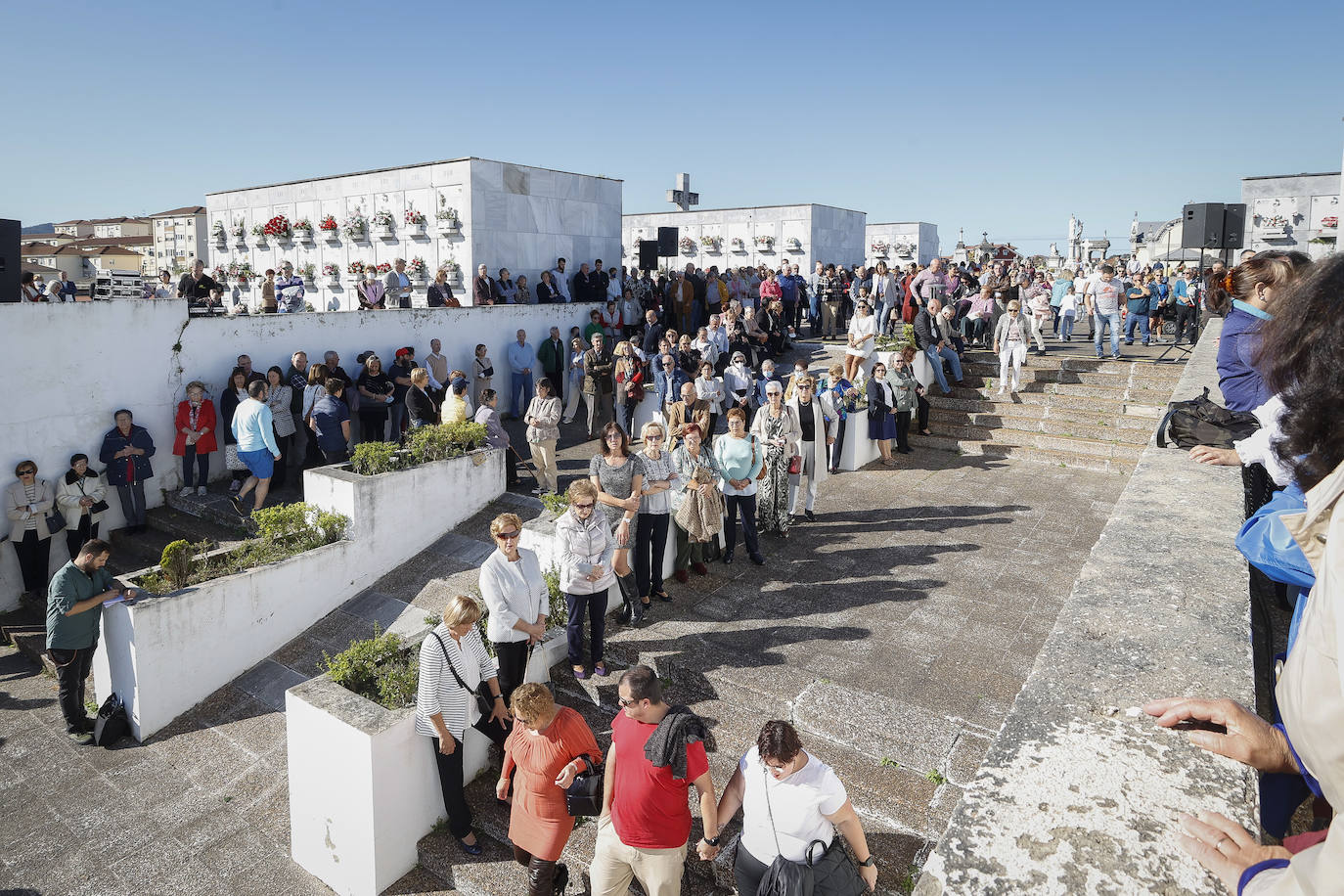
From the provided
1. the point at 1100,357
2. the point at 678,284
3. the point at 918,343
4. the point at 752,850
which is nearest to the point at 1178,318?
the point at 1100,357

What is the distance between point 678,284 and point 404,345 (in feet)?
21.5

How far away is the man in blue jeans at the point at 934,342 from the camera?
14.0m

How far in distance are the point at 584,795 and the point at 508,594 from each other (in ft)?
5.48

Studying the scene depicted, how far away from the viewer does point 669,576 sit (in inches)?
325

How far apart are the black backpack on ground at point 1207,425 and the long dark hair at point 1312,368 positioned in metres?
2.83

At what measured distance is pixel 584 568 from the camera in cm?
640

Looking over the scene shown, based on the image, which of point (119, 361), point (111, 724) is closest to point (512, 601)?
point (111, 724)

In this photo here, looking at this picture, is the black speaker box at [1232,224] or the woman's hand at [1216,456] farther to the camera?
the black speaker box at [1232,224]

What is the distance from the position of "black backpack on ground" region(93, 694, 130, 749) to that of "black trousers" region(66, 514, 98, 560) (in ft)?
12.5

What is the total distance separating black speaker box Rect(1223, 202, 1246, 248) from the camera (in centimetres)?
1647

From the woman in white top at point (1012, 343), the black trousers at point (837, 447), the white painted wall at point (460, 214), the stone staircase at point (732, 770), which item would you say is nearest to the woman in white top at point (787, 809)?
the stone staircase at point (732, 770)

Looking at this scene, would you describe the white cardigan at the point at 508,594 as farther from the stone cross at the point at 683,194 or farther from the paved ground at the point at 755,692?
the stone cross at the point at 683,194

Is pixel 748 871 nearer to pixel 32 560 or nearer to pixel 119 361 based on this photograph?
pixel 32 560

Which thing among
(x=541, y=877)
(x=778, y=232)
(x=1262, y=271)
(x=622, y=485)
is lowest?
(x=541, y=877)
